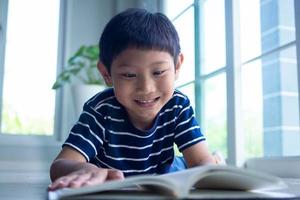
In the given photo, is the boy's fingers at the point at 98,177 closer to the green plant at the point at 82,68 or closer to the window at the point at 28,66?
the green plant at the point at 82,68

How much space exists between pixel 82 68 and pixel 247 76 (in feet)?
4.27

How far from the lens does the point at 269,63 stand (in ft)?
4.81

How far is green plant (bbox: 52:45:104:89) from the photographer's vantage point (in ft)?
7.91

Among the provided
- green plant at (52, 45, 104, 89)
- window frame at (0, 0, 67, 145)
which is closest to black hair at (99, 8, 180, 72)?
green plant at (52, 45, 104, 89)

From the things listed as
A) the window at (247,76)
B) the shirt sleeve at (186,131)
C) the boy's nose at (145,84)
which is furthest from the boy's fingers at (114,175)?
the window at (247,76)

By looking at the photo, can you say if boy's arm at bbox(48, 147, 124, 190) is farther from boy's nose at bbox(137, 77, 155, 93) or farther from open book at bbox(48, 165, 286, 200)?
boy's nose at bbox(137, 77, 155, 93)

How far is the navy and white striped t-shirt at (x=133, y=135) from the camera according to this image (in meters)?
0.79

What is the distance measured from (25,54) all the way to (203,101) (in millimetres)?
1277

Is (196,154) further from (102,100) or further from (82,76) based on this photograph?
(82,76)

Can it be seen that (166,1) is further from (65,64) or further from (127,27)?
(127,27)

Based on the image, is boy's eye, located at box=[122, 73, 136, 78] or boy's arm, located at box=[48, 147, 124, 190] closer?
boy's arm, located at box=[48, 147, 124, 190]

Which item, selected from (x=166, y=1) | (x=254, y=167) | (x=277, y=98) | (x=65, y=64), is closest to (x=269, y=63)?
(x=277, y=98)

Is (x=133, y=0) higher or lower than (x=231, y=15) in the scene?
higher

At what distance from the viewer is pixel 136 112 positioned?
776 millimetres
